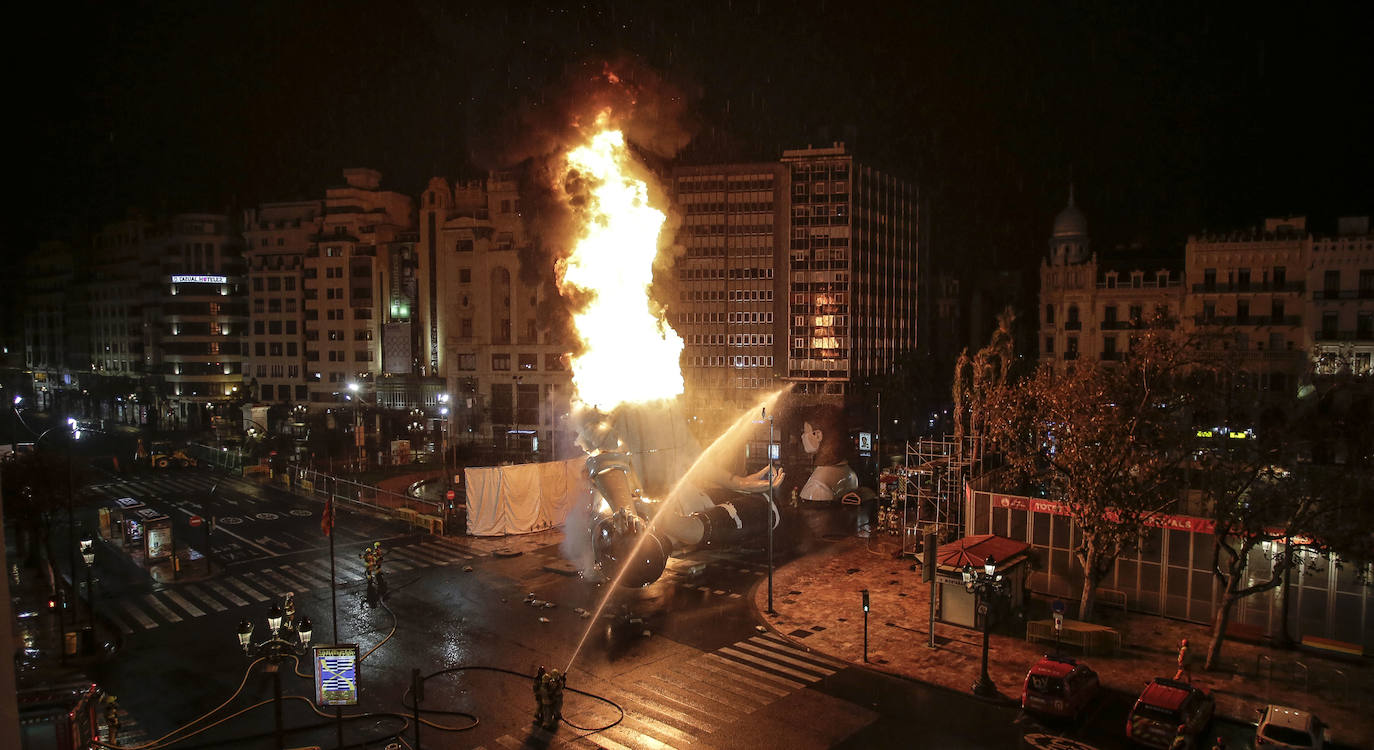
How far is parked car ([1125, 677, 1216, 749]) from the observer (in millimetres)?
18297

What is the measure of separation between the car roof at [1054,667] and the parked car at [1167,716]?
1.61 m

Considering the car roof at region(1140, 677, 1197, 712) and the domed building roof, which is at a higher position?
the domed building roof

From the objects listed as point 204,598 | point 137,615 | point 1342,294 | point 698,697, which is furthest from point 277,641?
point 1342,294

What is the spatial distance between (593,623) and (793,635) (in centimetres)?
665

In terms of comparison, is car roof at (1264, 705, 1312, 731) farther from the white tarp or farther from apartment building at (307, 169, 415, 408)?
apartment building at (307, 169, 415, 408)

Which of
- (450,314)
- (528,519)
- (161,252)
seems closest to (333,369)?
(450,314)

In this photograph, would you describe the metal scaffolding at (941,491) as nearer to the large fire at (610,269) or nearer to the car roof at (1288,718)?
the large fire at (610,269)

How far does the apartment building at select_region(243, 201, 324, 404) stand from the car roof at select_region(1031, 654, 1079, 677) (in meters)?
94.5

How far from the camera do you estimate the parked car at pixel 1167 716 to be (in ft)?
60.0

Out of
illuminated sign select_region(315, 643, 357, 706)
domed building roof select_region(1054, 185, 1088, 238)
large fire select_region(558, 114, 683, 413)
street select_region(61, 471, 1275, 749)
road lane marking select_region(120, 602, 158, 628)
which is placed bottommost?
road lane marking select_region(120, 602, 158, 628)

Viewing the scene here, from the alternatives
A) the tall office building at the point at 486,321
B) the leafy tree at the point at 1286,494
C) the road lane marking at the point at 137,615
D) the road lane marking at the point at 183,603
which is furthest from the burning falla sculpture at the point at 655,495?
the tall office building at the point at 486,321

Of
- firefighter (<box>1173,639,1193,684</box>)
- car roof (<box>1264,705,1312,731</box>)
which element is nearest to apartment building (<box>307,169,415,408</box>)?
firefighter (<box>1173,639,1193,684</box>)

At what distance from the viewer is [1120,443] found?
80.0 feet

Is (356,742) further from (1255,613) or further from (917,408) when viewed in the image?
(917,408)
